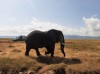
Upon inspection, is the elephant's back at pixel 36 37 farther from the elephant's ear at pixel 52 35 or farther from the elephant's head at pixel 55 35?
the elephant's head at pixel 55 35

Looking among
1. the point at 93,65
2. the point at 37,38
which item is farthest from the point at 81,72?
the point at 37,38

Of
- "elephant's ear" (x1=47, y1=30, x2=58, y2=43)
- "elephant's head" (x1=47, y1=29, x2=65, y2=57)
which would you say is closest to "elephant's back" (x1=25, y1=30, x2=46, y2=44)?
"elephant's ear" (x1=47, y1=30, x2=58, y2=43)

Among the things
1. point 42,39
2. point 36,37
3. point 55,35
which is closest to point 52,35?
point 55,35

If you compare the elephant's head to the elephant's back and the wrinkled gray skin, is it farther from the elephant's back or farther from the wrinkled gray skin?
the elephant's back

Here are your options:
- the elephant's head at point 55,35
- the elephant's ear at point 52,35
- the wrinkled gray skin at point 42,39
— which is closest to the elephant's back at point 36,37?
the wrinkled gray skin at point 42,39

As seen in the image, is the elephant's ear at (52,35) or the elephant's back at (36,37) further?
the elephant's ear at (52,35)

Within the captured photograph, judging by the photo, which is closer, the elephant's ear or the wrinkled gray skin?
the wrinkled gray skin

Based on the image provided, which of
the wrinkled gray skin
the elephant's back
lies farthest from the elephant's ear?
the elephant's back

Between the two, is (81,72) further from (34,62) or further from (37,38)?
(37,38)

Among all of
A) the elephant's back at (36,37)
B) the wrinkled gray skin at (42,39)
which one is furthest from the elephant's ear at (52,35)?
the elephant's back at (36,37)

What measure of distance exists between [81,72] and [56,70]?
2226 mm

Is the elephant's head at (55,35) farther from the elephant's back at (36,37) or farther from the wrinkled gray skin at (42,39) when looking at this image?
the elephant's back at (36,37)

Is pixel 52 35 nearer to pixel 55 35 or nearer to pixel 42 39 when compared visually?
pixel 55 35

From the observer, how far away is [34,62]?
69.7ft
